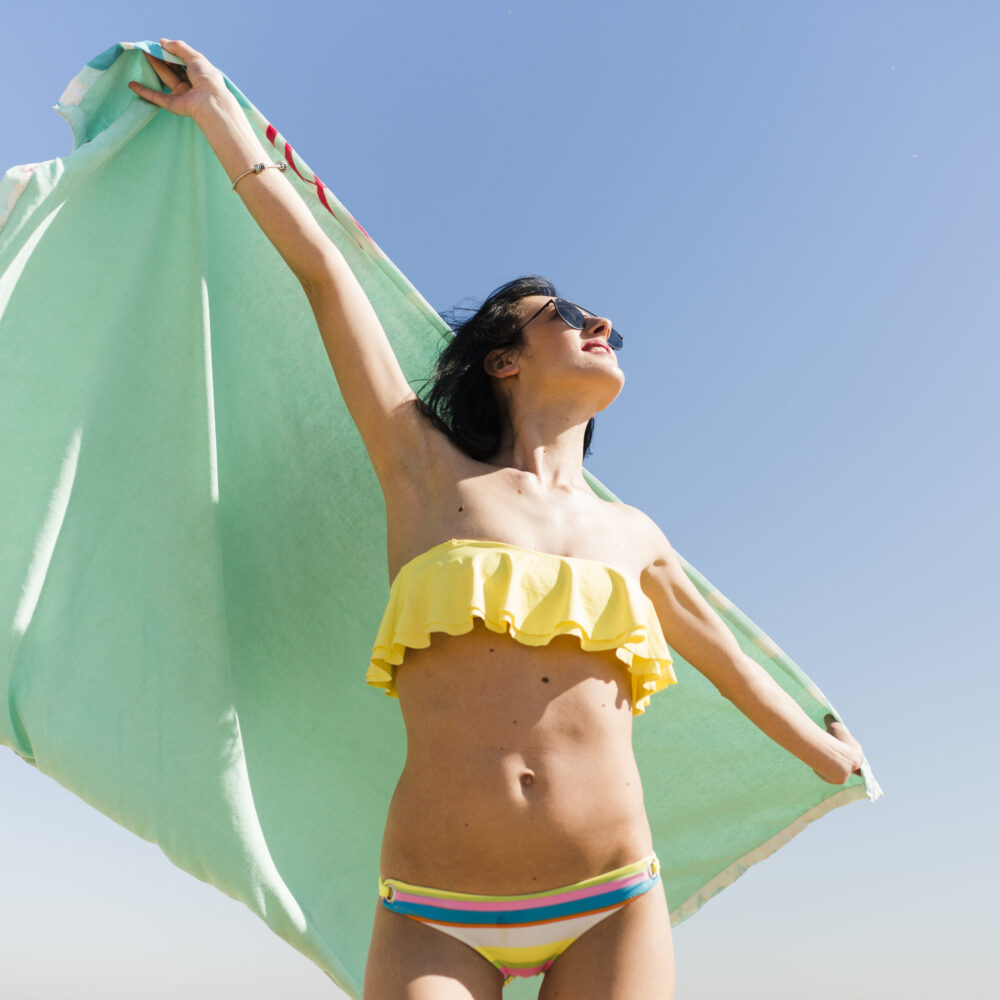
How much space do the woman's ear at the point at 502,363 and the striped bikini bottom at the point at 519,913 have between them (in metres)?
1.29

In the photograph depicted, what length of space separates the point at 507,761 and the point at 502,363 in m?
1.15

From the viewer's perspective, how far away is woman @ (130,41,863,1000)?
6.14 ft

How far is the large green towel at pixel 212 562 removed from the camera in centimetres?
259

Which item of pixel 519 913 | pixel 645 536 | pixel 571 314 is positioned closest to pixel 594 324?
pixel 571 314

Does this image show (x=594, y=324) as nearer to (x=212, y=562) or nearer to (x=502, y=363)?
(x=502, y=363)

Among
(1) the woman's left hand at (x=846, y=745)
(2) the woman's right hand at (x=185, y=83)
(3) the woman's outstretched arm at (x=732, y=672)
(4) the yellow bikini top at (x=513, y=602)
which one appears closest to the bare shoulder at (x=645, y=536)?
(3) the woman's outstretched arm at (x=732, y=672)

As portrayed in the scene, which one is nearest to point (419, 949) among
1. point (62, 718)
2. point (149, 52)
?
point (62, 718)

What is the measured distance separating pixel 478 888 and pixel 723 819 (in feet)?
5.44

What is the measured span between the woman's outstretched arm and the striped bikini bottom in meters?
0.84

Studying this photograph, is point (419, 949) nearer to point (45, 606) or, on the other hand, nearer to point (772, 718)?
point (772, 718)

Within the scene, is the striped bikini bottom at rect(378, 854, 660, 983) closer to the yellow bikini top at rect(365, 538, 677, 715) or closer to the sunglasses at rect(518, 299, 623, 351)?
the yellow bikini top at rect(365, 538, 677, 715)

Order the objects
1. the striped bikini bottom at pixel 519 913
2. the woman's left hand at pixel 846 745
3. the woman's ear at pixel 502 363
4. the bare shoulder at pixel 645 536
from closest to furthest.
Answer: the striped bikini bottom at pixel 519 913
the bare shoulder at pixel 645 536
the woman's ear at pixel 502 363
the woman's left hand at pixel 846 745

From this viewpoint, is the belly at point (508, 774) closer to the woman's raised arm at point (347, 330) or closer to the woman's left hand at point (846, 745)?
the woman's raised arm at point (347, 330)

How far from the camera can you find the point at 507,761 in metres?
1.91
